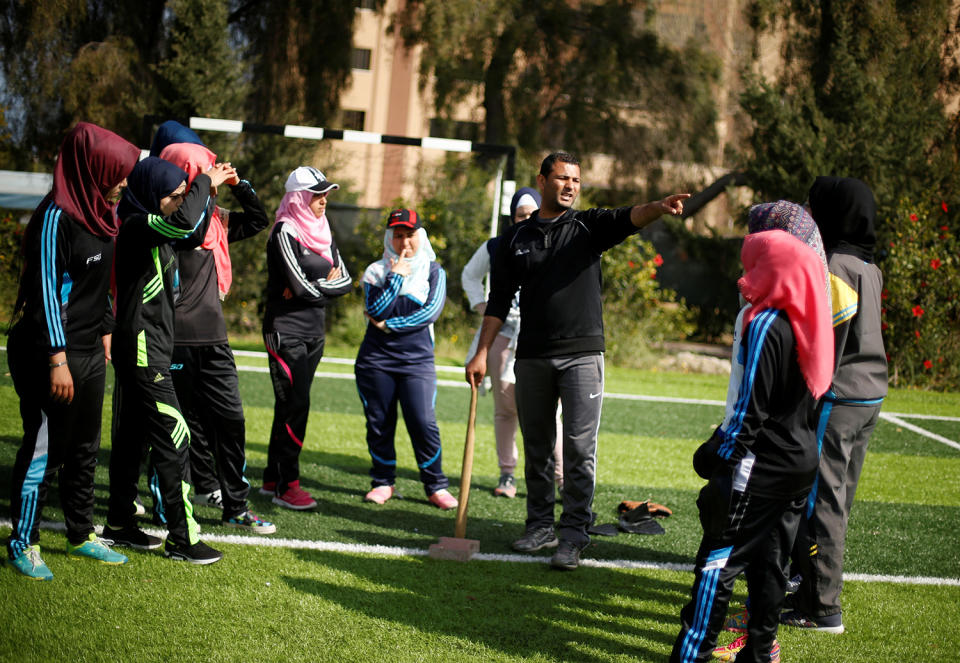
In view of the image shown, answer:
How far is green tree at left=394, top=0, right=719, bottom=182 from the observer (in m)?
19.0

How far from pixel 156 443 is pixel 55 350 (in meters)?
0.78

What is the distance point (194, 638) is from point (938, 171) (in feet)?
49.9

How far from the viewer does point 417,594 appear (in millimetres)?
4410

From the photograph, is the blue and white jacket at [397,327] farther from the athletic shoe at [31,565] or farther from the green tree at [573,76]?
the green tree at [573,76]

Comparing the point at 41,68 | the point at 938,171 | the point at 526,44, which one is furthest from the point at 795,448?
the point at 526,44

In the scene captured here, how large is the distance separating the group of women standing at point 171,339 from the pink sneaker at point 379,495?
16 millimetres

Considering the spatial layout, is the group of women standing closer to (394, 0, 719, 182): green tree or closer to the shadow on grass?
the shadow on grass

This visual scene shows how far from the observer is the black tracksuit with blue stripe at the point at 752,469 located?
3.27m

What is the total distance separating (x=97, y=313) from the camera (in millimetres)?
4148

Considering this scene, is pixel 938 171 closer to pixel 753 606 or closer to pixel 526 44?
pixel 526 44

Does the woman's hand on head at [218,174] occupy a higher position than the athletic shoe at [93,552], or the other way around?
the woman's hand on head at [218,174]

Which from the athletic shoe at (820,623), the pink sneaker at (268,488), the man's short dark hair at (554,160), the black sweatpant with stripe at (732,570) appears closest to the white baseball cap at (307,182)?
the man's short dark hair at (554,160)

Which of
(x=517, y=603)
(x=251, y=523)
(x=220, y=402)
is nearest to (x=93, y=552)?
(x=251, y=523)

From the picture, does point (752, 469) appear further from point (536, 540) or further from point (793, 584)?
point (536, 540)
